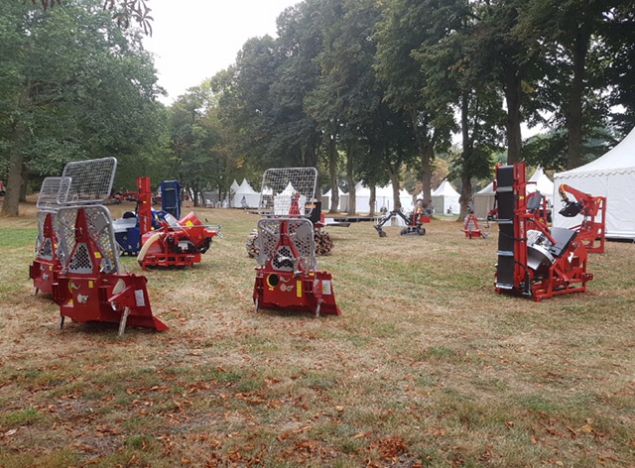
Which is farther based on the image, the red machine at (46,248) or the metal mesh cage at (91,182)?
the red machine at (46,248)

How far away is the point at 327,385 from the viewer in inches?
159

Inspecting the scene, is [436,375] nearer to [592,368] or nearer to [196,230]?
[592,368]

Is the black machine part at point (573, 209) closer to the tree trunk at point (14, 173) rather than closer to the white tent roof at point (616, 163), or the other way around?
the white tent roof at point (616, 163)

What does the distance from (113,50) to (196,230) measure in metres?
19.2

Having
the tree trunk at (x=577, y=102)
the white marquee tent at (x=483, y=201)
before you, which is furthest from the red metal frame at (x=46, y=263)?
the white marquee tent at (x=483, y=201)

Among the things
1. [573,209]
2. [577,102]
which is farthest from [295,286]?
[577,102]

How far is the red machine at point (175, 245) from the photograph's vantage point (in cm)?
1017

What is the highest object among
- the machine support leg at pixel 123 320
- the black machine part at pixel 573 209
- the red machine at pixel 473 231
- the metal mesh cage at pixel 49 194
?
the metal mesh cage at pixel 49 194

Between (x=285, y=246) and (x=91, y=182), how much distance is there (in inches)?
89.4

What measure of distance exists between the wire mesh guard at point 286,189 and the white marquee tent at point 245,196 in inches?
2016

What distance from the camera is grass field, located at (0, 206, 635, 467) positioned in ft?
9.97

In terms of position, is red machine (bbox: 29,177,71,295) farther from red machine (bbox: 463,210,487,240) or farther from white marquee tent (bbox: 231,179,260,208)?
white marquee tent (bbox: 231,179,260,208)

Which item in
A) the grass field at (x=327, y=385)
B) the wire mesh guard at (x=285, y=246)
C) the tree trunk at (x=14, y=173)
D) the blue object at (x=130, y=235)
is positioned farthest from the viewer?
the tree trunk at (x=14, y=173)

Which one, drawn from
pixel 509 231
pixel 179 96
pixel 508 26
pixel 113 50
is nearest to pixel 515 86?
pixel 508 26
